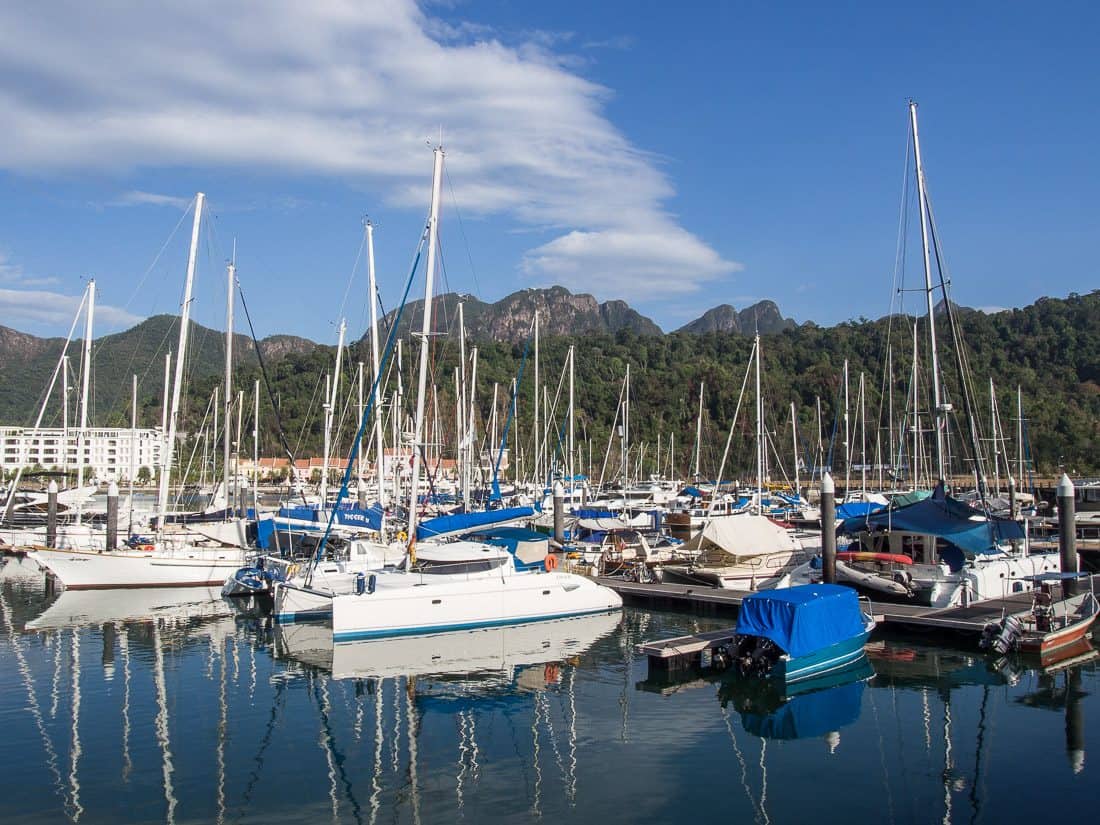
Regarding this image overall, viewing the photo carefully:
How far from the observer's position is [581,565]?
3866cm

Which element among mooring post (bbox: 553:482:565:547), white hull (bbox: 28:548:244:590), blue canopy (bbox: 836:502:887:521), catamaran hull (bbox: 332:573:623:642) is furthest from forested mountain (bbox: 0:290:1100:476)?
catamaran hull (bbox: 332:573:623:642)

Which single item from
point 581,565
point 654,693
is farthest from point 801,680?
point 581,565

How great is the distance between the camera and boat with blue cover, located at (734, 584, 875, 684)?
71.8ft

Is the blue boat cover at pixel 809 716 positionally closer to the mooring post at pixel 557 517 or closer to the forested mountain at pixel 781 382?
the mooring post at pixel 557 517

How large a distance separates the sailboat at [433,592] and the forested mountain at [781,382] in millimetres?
42389

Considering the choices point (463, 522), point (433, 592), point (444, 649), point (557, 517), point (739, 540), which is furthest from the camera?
point (557, 517)

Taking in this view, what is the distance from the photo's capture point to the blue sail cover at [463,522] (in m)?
33.6

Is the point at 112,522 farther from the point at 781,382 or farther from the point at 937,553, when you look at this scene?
the point at 781,382

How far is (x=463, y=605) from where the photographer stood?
27.1 m

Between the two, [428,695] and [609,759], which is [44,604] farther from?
[609,759]

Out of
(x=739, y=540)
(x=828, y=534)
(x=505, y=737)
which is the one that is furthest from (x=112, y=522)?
(x=828, y=534)

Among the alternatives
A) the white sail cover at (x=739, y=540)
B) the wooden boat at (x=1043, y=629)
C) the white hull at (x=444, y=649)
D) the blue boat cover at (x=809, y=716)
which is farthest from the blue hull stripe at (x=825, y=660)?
the white sail cover at (x=739, y=540)

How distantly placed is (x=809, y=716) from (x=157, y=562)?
27.6 meters

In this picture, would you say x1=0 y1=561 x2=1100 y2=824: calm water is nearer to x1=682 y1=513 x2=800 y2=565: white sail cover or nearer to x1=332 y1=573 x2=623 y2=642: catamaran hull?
x1=332 y1=573 x2=623 y2=642: catamaran hull
